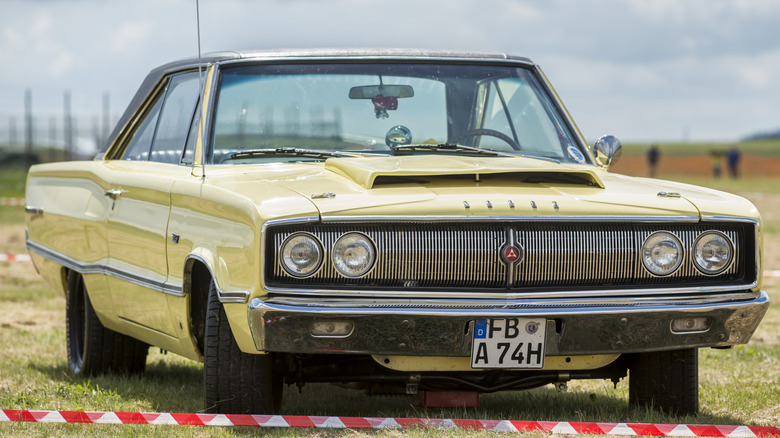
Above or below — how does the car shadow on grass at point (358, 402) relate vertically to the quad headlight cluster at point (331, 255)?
below

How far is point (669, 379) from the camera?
5.06 metres

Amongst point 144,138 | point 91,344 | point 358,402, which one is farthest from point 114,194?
point 358,402

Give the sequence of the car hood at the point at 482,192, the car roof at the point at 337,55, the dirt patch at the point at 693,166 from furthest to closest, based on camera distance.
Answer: the dirt patch at the point at 693,166 → the car roof at the point at 337,55 → the car hood at the point at 482,192

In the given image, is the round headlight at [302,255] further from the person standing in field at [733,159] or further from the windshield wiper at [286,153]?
the person standing in field at [733,159]

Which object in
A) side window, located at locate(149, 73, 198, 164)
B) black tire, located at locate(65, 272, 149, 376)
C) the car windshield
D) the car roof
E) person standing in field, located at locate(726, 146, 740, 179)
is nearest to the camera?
the car windshield

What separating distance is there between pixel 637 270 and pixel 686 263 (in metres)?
0.21

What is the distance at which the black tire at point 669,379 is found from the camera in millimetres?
5016

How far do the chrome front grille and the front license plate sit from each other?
13 cm

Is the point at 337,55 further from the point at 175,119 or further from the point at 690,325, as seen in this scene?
the point at 690,325


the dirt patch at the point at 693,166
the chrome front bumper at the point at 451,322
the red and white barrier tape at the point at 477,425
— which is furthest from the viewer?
the dirt patch at the point at 693,166

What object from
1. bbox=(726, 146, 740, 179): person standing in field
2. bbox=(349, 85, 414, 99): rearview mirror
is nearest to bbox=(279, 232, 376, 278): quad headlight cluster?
bbox=(349, 85, 414, 99): rearview mirror

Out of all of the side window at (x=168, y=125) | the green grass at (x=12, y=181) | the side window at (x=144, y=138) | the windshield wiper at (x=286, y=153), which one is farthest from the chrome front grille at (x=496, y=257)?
the green grass at (x=12, y=181)

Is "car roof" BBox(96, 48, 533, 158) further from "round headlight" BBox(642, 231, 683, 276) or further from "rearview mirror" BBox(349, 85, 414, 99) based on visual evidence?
"round headlight" BBox(642, 231, 683, 276)

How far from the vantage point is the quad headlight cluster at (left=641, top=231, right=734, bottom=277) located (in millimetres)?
4516
